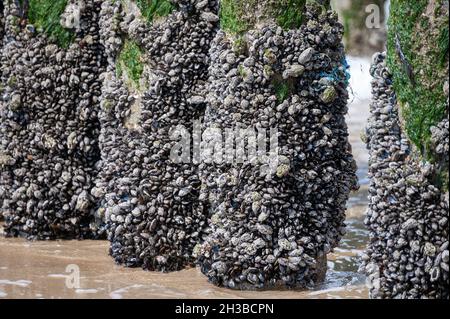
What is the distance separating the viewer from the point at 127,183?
5887mm

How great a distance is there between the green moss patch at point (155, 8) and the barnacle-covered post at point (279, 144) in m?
0.60

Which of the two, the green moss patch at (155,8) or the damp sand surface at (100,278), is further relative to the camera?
the green moss patch at (155,8)

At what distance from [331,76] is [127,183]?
5.06 feet

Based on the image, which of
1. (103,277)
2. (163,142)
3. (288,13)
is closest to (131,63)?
(163,142)

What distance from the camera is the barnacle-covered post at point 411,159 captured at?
4.43 m

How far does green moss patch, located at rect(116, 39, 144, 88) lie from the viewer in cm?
603

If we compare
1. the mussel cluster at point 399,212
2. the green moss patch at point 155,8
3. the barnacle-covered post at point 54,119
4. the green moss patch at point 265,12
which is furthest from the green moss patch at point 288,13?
the barnacle-covered post at point 54,119

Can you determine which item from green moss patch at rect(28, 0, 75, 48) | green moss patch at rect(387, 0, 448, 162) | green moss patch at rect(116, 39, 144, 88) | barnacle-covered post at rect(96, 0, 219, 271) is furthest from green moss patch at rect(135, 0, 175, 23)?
green moss patch at rect(387, 0, 448, 162)

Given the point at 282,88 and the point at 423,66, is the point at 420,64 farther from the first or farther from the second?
the point at 282,88

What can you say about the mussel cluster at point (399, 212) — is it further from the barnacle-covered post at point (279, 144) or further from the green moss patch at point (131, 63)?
the green moss patch at point (131, 63)

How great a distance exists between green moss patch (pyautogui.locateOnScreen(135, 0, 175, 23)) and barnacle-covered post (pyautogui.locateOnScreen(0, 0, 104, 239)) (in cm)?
88

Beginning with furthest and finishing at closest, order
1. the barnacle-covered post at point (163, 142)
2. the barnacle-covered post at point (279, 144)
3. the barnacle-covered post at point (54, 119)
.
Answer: the barnacle-covered post at point (54, 119) → the barnacle-covered post at point (163, 142) → the barnacle-covered post at point (279, 144)

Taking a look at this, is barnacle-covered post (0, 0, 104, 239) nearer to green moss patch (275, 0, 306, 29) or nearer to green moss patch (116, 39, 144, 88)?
green moss patch (116, 39, 144, 88)
